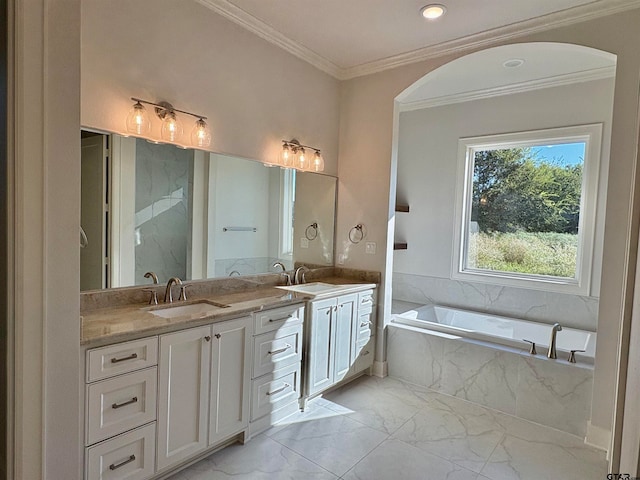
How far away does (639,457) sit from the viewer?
1.76ft

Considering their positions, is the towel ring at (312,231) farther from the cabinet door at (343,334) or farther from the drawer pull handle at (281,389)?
the drawer pull handle at (281,389)

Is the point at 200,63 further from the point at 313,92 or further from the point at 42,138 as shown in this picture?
the point at 42,138

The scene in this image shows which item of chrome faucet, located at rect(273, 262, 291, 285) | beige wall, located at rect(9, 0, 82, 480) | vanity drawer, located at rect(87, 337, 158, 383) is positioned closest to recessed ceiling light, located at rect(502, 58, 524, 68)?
chrome faucet, located at rect(273, 262, 291, 285)

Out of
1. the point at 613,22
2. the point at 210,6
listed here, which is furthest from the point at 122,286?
the point at 613,22

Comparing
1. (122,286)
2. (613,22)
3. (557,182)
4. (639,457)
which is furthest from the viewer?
(557,182)

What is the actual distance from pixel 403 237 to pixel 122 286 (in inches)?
124

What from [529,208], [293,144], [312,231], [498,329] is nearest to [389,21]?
[293,144]

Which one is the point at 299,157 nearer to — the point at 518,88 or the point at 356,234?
the point at 356,234

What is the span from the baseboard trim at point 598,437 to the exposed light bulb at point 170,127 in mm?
3272

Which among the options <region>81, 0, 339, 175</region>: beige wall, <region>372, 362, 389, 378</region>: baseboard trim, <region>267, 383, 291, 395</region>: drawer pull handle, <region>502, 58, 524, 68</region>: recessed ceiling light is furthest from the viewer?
<region>372, 362, 389, 378</region>: baseboard trim

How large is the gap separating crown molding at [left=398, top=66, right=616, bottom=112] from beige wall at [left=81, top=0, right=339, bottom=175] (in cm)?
104

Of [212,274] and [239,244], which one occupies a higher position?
[239,244]

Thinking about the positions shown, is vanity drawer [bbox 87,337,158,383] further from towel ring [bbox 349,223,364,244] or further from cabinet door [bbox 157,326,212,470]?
towel ring [bbox 349,223,364,244]

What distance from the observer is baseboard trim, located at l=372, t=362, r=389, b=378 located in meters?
3.41
